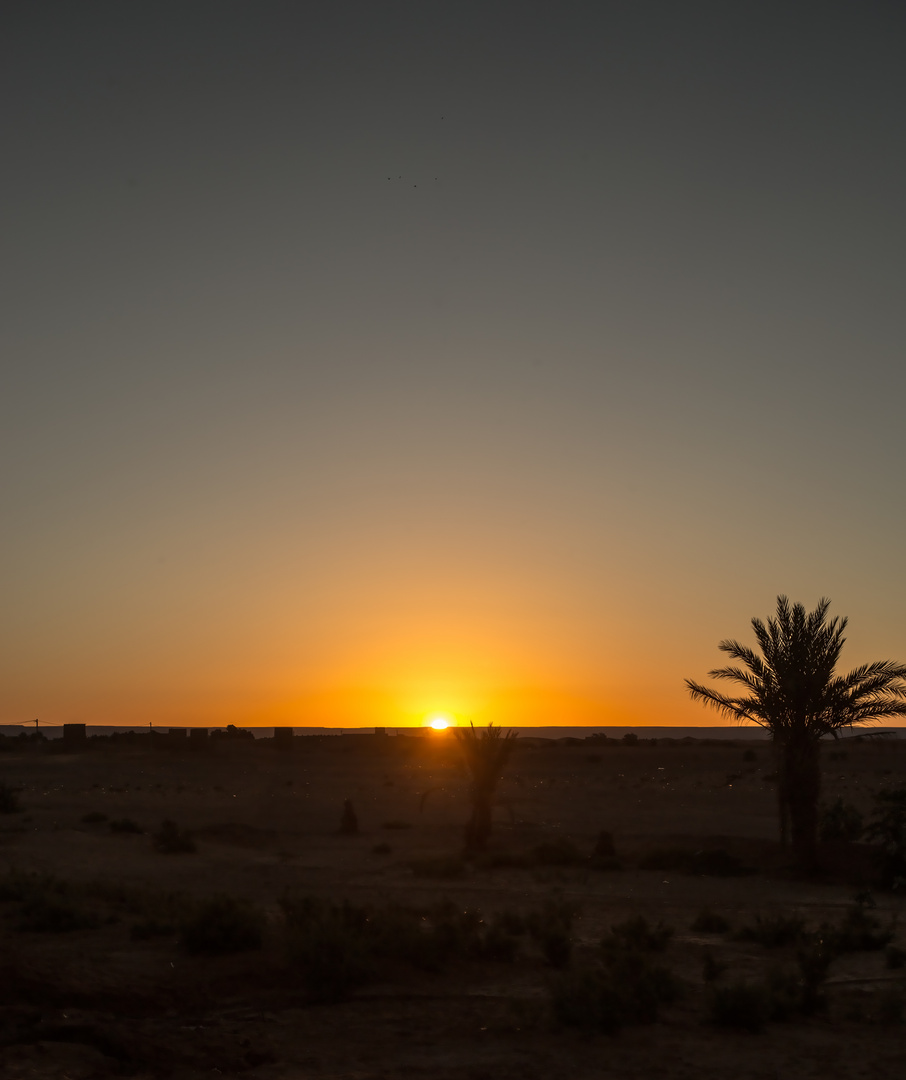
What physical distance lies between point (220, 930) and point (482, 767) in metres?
16.1

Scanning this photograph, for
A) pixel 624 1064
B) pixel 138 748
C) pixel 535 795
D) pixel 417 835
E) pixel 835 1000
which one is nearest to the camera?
pixel 624 1064

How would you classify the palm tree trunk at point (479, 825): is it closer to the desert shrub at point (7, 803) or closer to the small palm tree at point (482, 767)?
the small palm tree at point (482, 767)

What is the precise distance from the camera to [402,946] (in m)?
13.3

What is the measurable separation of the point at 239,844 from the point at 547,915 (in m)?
17.0

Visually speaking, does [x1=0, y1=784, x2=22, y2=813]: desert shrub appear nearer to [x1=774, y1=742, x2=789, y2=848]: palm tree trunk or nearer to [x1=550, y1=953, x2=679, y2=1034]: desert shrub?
[x1=774, y1=742, x2=789, y2=848]: palm tree trunk

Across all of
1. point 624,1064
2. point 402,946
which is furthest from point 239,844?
point 624,1064

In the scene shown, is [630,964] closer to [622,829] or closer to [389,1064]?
[389,1064]

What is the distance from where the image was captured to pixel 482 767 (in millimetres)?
29469

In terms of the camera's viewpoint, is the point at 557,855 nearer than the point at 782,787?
No

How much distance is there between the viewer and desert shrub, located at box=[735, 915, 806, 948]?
14.9 metres

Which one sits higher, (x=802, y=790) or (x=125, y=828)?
(x=802, y=790)

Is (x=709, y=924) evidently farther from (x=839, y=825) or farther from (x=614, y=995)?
(x=839, y=825)

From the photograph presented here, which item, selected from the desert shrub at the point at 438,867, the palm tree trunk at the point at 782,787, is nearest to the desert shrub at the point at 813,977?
the desert shrub at the point at 438,867

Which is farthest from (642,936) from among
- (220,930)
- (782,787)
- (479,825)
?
(479,825)
